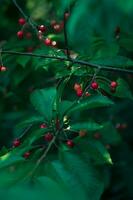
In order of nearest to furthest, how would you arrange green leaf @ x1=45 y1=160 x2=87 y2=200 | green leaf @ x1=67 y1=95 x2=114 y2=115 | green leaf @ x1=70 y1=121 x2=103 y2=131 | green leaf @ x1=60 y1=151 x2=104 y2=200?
green leaf @ x1=45 y1=160 x2=87 y2=200 → green leaf @ x1=60 y1=151 x2=104 y2=200 → green leaf @ x1=67 y1=95 x2=114 y2=115 → green leaf @ x1=70 y1=121 x2=103 y2=131

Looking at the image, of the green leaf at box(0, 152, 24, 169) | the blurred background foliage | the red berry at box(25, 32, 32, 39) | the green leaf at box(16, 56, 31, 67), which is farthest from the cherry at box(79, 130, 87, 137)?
the red berry at box(25, 32, 32, 39)

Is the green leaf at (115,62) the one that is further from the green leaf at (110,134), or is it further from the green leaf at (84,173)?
the green leaf at (110,134)

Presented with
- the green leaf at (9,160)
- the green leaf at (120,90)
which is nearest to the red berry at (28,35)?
the green leaf at (120,90)

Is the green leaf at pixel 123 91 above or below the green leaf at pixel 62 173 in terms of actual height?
above

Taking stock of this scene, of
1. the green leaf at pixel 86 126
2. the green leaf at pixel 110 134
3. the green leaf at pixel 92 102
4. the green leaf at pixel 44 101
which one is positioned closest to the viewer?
the green leaf at pixel 92 102

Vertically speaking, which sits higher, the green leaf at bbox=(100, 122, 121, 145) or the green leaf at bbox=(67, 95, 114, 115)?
the green leaf at bbox=(67, 95, 114, 115)

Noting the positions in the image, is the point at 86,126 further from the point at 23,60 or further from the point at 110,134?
the point at 110,134

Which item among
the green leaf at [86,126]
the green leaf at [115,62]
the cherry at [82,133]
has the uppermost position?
the green leaf at [115,62]

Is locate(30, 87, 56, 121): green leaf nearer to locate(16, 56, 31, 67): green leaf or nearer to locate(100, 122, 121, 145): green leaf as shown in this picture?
locate(16, 56, 31, 67): green leaf

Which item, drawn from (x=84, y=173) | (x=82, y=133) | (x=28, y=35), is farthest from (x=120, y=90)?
(x=28, y=35)
